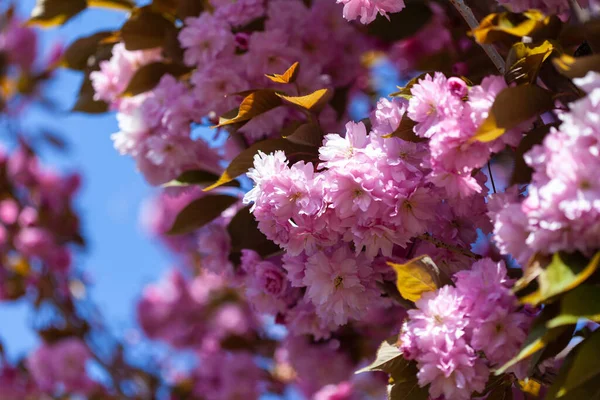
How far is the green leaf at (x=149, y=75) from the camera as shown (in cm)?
144

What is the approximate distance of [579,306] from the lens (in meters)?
0.70

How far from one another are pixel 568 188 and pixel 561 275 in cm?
9

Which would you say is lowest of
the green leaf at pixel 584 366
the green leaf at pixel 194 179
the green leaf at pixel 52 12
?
the green leaf at pixel 194 179

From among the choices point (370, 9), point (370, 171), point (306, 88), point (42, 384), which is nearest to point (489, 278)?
point (370, 171)

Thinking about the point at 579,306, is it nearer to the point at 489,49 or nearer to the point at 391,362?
the point at 391,362

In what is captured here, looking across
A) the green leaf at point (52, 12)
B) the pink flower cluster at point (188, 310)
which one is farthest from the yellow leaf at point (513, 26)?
the pink flower cluster at point (188, 310)

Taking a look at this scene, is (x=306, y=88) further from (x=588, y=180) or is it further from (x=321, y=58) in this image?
(x=588, y=180)

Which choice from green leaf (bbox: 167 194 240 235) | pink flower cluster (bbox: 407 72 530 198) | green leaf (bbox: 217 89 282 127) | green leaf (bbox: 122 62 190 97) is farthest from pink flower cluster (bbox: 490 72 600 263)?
green leaf (bbox: 122 62 190 97)

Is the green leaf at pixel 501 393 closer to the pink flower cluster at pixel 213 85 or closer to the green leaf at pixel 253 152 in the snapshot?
the green leaf at pixel 253 152

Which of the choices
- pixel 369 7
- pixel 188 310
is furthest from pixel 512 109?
pixel 188 310

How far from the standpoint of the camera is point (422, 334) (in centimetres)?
83

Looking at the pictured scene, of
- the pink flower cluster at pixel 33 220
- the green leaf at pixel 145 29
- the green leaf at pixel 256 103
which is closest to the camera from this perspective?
the green leaf at pixel 256 103

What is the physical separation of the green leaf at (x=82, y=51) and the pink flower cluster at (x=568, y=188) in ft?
3.65

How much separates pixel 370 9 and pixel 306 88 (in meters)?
0.37
